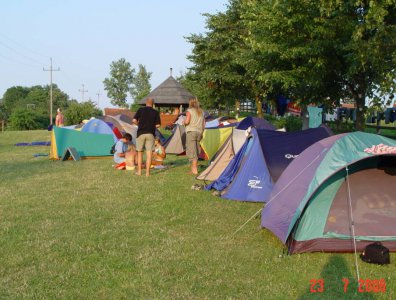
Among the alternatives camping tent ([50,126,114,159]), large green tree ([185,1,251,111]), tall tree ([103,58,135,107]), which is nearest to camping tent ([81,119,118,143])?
camping tent ([50,126,114,159])

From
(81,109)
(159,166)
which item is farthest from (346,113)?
(81,109)

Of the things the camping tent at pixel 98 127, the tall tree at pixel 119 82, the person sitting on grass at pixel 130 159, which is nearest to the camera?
the person sitting on grass at pixel 130 159

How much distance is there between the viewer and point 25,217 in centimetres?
677

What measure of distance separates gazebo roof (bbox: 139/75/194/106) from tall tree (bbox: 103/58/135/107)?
6284 cm

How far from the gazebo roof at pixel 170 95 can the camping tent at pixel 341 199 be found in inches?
1026

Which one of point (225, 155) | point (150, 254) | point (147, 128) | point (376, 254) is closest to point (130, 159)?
point (147, 128)

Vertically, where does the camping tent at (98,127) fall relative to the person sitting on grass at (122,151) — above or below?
above

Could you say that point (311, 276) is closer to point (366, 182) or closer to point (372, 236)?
point (372, 236)

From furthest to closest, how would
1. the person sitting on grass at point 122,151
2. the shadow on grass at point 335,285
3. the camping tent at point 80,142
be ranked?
the camping tent at point 80,142 → the person sitting on grass at point 122,151 → the shadow on grass at point 335,285

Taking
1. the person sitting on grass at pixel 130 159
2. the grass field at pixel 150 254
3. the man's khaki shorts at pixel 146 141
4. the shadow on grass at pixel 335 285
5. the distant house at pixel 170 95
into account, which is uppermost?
the distant house at pixel 170 95

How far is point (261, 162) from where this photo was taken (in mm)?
8195

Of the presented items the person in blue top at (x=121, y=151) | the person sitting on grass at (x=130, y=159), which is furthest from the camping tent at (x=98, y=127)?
the person sitting on grass at (x=130, y=159)

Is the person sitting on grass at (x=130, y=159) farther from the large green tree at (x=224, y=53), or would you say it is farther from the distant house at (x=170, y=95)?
the distant house at (x=170, y=95)

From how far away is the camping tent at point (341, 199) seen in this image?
521 centimetres
